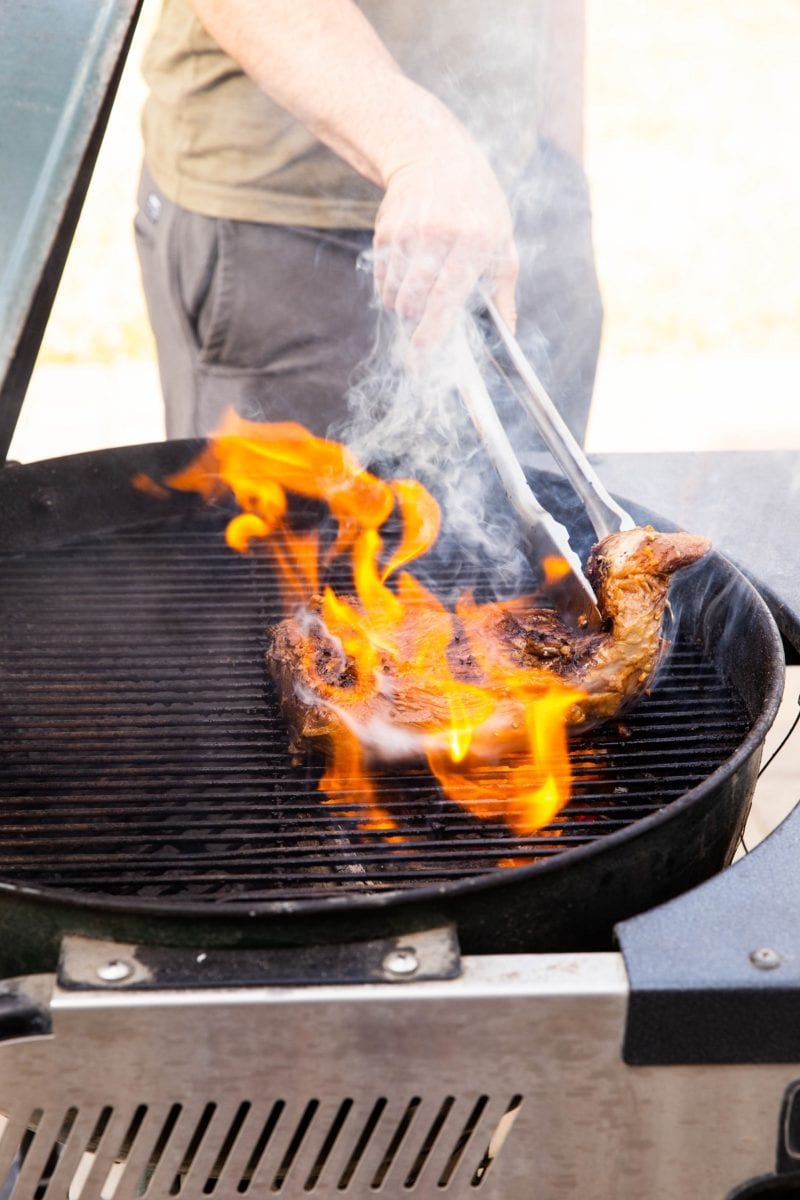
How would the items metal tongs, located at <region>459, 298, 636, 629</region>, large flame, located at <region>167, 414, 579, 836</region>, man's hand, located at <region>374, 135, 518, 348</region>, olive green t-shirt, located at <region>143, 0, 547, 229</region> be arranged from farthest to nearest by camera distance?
olive green t-shirt, located at <region>143, 0, 547, 229</region> < man's hand, located at <region>374, 135, 518, 348</region> < metal tongs, located at <region>459, 298, 636, 629</region> < large flame, located at <region>167, 414, 579, 836</region>

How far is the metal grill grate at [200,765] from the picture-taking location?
5.62 feet

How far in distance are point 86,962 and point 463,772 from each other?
0.67 metres

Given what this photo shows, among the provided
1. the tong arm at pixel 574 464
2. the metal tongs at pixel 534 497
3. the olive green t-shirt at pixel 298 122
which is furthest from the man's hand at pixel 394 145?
the olive green t-shirt at pixel 298 122

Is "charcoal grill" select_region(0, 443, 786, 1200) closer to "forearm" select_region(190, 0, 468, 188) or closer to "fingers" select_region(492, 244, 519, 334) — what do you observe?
"fingers" select_region(492, 244, 519, 334)

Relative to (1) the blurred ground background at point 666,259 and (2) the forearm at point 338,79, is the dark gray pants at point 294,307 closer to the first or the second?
(2) the forearm at point 338,79

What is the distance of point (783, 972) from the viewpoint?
1405 millimetres

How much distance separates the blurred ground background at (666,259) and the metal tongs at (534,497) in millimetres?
2189

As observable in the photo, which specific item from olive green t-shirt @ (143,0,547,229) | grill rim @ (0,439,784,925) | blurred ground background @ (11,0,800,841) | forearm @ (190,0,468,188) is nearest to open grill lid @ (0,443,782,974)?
grill rim @ (0,439,784,925)

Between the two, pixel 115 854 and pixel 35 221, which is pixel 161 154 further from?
pixel 115 854

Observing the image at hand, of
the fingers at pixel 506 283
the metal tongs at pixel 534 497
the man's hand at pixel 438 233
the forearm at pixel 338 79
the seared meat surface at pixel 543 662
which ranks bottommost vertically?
the seared meat surface at pixel 543 662

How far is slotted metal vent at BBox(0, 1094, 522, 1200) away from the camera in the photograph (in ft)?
4.72

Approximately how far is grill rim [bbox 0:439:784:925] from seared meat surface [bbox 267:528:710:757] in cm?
21

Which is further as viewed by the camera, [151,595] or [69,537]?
[69,537]

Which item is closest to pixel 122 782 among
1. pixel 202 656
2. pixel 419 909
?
pixel 202 656
